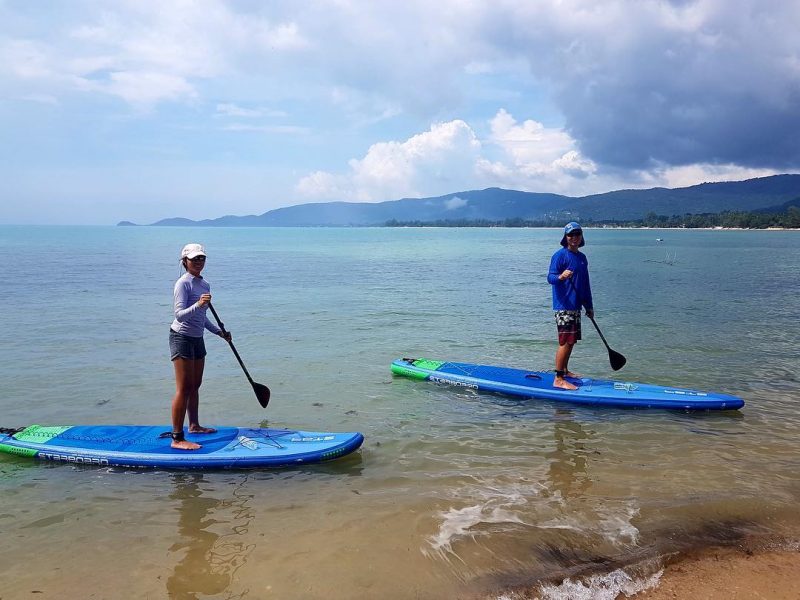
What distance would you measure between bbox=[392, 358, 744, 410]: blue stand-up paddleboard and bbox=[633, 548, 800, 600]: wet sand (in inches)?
166

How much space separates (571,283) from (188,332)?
594 cm

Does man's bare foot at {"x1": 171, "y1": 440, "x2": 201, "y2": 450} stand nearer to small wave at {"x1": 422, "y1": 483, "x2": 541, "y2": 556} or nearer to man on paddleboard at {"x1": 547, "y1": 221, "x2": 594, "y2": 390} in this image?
small wave at {"x1": 422, "y1": 483, "x2": 541, "y2": 556}

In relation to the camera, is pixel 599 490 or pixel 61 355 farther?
pixel 61 355

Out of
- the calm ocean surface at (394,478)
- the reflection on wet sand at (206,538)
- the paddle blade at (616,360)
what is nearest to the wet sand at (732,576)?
the calm ocean surface at (394,478)

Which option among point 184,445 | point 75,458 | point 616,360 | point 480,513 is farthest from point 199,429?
point 616,360

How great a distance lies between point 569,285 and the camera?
9273mm

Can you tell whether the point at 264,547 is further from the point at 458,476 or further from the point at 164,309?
the point at 164,309

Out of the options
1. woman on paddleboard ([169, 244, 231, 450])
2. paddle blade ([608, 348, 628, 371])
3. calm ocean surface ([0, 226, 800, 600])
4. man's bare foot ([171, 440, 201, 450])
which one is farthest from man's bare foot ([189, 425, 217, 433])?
paddle blade ([608, 348, 628, 371])

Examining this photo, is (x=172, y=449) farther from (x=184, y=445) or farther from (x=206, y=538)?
(x=206, y=538)

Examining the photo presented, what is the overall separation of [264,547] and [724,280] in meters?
35.6

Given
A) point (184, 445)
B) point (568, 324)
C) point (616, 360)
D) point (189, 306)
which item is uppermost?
point (189, 306)

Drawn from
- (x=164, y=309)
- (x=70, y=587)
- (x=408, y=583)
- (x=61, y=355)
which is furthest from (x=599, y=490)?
(x=164, y=309)

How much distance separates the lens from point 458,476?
6.75 meters

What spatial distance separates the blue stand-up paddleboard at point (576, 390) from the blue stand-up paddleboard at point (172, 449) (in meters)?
3.69
